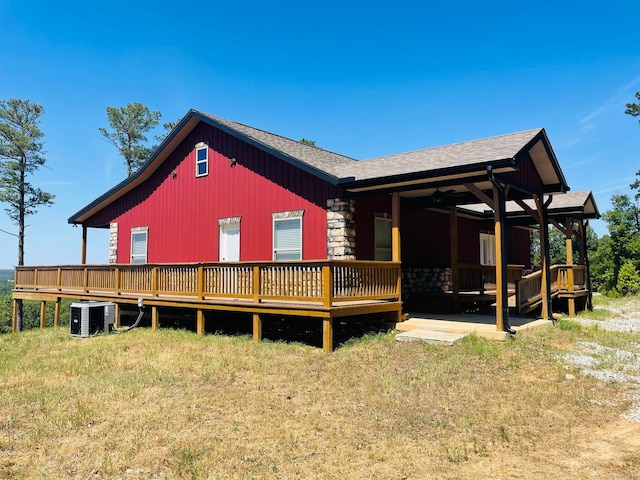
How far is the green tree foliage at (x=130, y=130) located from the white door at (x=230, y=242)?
27534 millimetres

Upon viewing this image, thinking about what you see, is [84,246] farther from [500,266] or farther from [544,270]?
[544,270]

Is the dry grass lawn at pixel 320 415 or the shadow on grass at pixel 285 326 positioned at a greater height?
the shadow on grass at pixel 285 326

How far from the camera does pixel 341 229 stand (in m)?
11.6

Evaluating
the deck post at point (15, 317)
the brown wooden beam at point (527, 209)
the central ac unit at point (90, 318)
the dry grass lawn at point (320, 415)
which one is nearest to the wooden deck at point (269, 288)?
the central ac unit at point (90, 318)

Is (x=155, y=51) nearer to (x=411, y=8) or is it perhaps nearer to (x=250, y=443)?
(x=411, y=8)

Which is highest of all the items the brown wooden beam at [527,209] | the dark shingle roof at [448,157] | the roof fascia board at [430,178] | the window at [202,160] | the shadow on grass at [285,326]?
the window at [202,160]

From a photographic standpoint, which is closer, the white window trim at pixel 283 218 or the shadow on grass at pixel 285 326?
the shadow on grass at pixel 285 326

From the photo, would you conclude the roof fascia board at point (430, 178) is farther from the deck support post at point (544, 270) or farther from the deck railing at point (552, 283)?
the deck support post at point (544, 270)

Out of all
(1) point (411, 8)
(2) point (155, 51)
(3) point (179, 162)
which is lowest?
(3) point (179, 162)

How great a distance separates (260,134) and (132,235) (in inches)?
268

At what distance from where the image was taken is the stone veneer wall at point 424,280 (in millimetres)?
14172

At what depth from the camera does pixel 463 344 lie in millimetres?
8891

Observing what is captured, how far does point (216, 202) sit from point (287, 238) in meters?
3.30

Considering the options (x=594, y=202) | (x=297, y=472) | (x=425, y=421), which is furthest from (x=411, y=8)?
(x=297, y=472)
